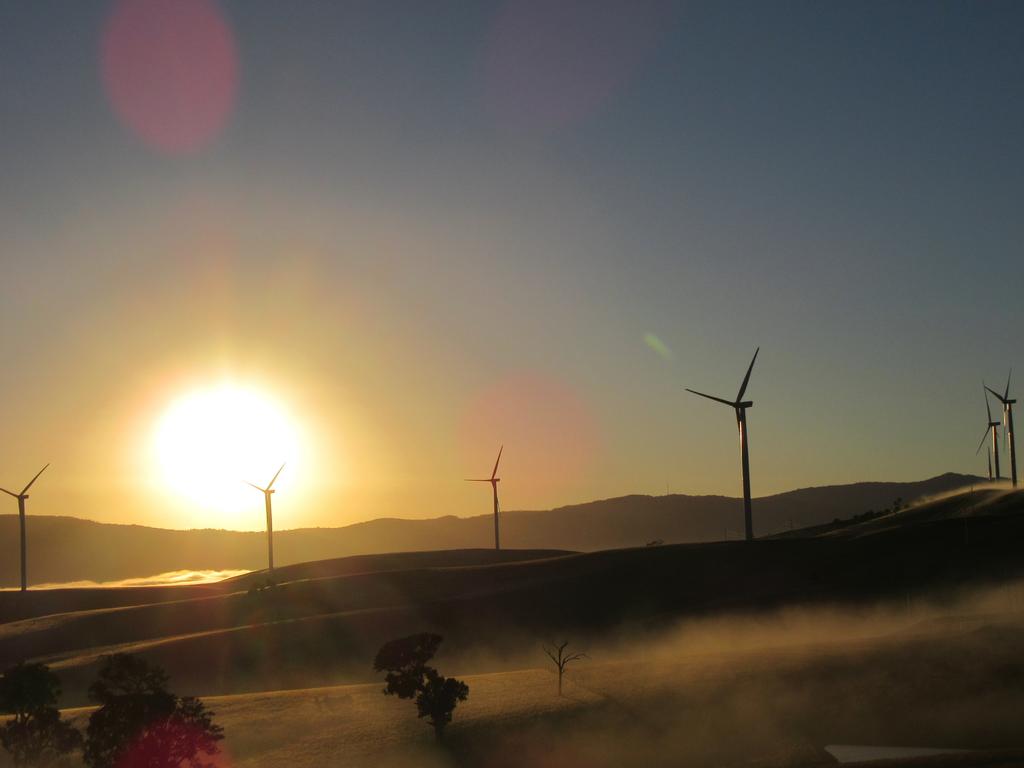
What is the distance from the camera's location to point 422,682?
39906mm

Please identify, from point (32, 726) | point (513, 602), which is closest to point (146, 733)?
point (32, 726)

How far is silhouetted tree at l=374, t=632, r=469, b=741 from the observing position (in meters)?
37.6

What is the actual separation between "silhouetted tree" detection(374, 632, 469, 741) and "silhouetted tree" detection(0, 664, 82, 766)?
11.4m

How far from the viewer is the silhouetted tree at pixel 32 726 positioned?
117 ft

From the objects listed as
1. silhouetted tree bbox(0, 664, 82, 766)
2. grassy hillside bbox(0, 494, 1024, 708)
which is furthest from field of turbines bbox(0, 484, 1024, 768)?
silhouetted tree bbox(0, 664, 82, 766)

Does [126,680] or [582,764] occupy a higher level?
[126,680]

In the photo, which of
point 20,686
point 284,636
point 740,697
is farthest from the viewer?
point 284,636

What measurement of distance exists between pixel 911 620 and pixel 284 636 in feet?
139

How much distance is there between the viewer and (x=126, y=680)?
116 feet

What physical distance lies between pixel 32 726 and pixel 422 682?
45.3 feet

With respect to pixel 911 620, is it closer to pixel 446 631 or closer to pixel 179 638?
pixel 446 631

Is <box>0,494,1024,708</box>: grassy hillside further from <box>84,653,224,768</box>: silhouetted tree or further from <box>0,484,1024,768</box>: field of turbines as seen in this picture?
→ <box>84,653,224,768</box>: silhouetted tree

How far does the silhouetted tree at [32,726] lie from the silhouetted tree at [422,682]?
1145 cm

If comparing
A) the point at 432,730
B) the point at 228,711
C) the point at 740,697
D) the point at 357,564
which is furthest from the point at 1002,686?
the point at 357,564
